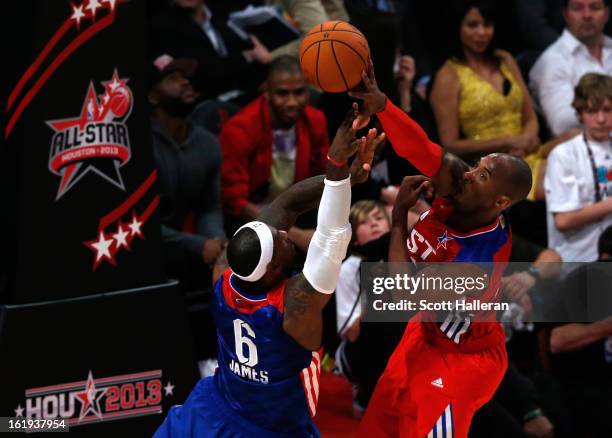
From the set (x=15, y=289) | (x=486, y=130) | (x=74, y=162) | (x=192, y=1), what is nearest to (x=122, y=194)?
(x=74, y=162)

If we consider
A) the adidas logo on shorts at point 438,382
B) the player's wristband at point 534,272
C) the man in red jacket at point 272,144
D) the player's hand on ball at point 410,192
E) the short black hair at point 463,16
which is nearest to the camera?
the player's hand on ball at point 410,192

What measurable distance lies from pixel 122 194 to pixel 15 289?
0.69 meters

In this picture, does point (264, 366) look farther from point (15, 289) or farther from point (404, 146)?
point (15, 289)

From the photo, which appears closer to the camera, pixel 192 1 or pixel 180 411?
pixel 180 411

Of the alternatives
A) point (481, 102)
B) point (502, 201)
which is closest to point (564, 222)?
point (481, 102)

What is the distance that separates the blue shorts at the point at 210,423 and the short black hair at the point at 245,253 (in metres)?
0.63

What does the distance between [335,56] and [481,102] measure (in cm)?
337

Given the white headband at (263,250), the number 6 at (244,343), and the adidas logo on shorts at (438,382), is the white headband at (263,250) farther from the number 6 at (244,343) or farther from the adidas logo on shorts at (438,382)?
the adidas logo on shorts at (438,382)

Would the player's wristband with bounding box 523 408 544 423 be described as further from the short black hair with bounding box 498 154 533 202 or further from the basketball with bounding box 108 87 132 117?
the basketball with bounding box 108 87 132 117

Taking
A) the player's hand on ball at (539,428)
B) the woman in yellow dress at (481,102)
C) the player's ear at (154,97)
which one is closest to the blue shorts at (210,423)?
the player's hand on ball at (539,428)

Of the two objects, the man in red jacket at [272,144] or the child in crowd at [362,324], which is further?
the man in red jacket at [272,144]

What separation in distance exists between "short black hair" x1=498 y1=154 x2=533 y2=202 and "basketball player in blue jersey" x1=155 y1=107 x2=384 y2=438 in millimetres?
692

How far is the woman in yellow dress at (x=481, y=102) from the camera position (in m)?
7.23

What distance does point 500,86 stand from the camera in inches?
293
